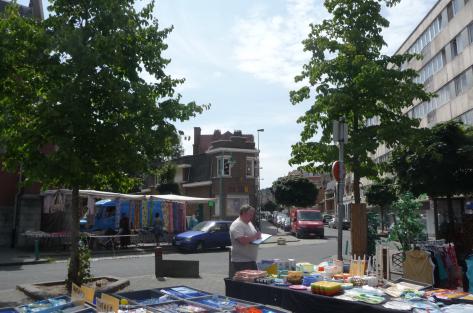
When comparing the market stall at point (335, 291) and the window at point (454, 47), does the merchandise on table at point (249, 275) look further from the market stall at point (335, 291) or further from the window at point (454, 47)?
the window at point (454, 47)

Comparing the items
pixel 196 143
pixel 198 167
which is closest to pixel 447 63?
pixel 198 167

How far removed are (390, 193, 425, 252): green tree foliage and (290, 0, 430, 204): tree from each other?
1.28 metres

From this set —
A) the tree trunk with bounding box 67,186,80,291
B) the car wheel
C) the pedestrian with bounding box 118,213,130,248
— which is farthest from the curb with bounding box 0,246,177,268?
the tree trunk with bounding box 67,186,80,291

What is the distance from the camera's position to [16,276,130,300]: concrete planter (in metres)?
9.84

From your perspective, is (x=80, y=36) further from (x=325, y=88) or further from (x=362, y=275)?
(x=362, y=275)

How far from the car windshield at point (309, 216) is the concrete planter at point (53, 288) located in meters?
24.9

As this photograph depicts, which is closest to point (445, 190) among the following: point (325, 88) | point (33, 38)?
point (325, 88)

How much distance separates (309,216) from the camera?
35469 mm

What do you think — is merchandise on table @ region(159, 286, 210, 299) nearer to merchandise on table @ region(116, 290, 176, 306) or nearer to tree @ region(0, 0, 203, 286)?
→ merchandise on table @ region(116, 290, 176, 306)

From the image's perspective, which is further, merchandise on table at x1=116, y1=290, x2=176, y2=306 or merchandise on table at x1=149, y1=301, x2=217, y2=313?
merchandise on table at x1=116, y1=290, x2=176, y2=306

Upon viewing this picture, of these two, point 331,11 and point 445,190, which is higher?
point 331,11

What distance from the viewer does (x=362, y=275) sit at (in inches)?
279

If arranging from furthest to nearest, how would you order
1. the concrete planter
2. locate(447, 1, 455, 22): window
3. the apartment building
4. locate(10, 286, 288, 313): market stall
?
locate(447, 1, 455, 22): window < the apartment building < the concrete planter < locate(10, 286, 288, 313): market stall

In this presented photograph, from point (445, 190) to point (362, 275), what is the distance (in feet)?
40.3
